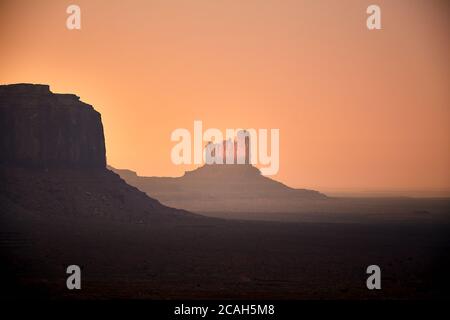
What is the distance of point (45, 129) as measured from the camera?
11756 cm

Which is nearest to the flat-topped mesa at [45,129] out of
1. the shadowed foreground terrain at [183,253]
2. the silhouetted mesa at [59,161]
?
the silhouetted mesa at [59,161]

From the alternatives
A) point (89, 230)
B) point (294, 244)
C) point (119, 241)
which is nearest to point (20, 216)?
point (89, 230)

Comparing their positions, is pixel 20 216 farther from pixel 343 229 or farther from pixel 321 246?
pixel 343 229

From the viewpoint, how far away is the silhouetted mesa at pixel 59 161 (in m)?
109

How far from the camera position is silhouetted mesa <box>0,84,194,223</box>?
109 meters

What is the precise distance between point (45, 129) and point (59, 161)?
4.92 meters

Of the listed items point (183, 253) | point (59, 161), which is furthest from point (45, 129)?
point (183, 253)

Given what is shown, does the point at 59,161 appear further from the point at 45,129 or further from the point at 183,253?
the point at 183,253

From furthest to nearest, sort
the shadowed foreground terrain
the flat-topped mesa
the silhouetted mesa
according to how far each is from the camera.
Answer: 1. the flat-topped mesa
2. the silhouetted mesa
3. the shadowed foreground terrain

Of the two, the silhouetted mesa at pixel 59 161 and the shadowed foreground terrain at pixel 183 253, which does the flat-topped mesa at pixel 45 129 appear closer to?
the silhouetted mesa at pixel 59 161

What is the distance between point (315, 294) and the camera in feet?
172

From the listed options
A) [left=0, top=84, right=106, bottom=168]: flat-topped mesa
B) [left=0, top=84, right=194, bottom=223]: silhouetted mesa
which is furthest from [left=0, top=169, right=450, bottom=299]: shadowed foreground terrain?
[left=0, top=84, right=106, bottom=168]: flat-topped mesa

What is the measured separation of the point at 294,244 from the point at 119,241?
18.4 meters

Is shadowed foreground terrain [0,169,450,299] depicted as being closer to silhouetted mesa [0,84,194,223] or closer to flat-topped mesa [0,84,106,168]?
silhouetted mesa [0,84,194,223]
